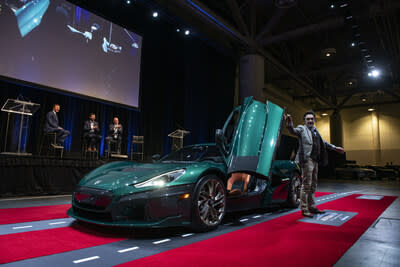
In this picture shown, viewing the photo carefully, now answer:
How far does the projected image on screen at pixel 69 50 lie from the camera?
6926 mm

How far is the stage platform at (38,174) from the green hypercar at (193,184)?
11.1ft

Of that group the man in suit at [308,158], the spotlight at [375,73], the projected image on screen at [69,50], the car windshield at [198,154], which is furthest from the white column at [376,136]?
the car windshield at [198,154]

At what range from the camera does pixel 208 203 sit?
2939 mm

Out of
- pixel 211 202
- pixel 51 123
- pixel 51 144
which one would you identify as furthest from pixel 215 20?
pixel 211 202

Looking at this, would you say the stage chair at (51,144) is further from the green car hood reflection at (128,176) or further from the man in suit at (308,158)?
the man in suit at (308,158)

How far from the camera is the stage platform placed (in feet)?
17.9

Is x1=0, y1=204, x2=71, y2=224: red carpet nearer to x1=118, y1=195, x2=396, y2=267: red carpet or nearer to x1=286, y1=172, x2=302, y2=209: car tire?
x1=118, y1=195, x2=396, y2=267: red carpet

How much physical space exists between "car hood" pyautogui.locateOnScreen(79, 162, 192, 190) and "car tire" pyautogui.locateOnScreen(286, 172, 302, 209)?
7.89 ft

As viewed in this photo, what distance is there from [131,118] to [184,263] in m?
9.28

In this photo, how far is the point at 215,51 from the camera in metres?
13.6

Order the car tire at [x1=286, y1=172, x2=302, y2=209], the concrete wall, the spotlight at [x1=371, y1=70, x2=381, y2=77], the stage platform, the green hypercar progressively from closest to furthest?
the green hypercar, the car tire at [x1=286, y1=172, x2=302, y2=209], the stage platform, the spotlight at [x1=371, y1=70, x2=381, y2=77], the concrete wall

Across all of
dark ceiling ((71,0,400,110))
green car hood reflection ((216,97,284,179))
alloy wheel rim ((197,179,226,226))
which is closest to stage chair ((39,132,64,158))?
dark ceiling ((71,0,400,110))

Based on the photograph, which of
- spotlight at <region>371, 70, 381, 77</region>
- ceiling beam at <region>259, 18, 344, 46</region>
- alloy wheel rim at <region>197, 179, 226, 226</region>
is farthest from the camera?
spotlight at <region>371, 70, 381, 77</region>

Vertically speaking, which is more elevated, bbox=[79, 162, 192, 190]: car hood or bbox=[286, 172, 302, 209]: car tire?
bbox=[79, 162, 192, 190]: car hood
